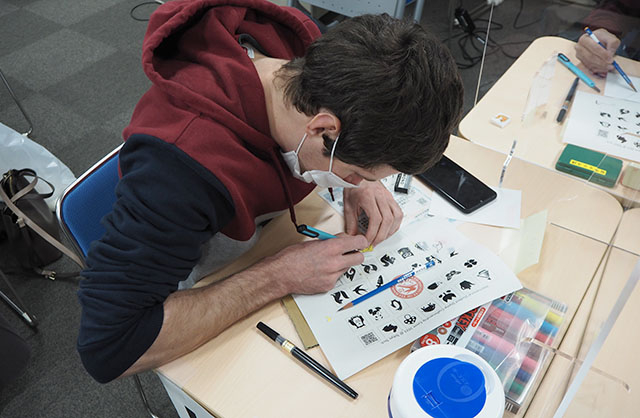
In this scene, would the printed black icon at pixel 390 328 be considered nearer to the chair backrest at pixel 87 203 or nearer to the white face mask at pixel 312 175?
the white face mask at pixel 312 175

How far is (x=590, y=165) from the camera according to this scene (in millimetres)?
1166

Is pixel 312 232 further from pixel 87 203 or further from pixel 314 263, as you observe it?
pixel 87 203

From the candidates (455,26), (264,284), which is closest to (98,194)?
(264,284)

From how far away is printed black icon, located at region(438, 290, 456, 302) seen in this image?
0.88 meters

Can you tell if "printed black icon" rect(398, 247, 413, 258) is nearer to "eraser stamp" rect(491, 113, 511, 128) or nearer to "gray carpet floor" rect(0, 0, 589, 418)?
"eraser stamp" rect(491, 113, 511, 128)

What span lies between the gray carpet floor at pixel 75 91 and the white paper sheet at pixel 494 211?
0.59m

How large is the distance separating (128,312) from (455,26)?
3.05 meters

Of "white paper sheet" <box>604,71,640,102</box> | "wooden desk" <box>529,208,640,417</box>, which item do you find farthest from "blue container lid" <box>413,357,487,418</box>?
"white paper sheet" <box>604,71,640,102</box>

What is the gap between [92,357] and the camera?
798 millimetres

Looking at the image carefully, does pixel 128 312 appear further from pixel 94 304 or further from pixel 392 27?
pixel 392 27

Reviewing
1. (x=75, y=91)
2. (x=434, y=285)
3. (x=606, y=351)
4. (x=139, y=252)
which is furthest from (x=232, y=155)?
(x=75, y=91)

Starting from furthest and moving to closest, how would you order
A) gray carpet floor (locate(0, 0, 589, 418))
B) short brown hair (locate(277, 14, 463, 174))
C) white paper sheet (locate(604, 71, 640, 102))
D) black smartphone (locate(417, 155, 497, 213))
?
gray carpet floor (locate(0, 0, 589, 418)) → white paper sheet (locate(604, 71, 640, 102)) → black smartphone (locate(417, 155, 497, 213)) → short brown hair (locate(277, 14, 463, 174))

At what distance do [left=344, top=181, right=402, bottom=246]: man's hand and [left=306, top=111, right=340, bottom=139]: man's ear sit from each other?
21 centimetres

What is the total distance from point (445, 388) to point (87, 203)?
76 cm
